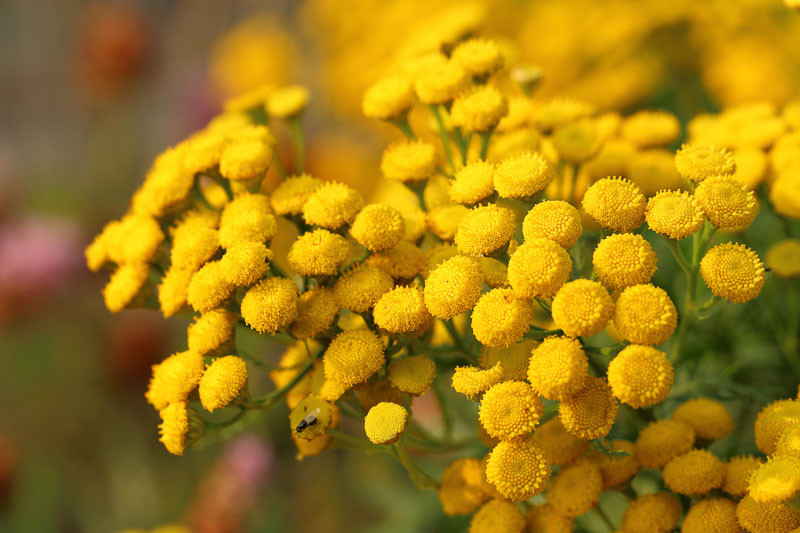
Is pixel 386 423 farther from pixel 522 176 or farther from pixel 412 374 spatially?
pixel 522 176

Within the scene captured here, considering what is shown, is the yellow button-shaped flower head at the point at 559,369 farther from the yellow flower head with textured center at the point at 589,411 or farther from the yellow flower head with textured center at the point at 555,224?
the yellow flower head with textured center at the point at 555,224

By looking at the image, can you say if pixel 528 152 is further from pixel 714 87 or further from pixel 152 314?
pixel 152 314

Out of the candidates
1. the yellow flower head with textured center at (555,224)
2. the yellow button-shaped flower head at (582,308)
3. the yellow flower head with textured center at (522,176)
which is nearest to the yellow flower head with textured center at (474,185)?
the yellow flower head with textured center at (522,176)

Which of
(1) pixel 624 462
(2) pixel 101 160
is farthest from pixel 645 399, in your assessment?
(2) pixel 101 160

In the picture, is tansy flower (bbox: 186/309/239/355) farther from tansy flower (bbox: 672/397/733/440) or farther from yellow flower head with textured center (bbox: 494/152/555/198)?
tansy flower (bbox: 672/397/733/440)

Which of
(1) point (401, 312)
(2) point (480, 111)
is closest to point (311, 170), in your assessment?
(2) point (480, 111)

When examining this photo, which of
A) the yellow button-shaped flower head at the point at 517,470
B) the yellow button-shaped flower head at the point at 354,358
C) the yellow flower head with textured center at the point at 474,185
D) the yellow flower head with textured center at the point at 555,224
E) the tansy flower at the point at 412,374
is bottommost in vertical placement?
the yellow button-shaped flower head at the point at 517,470
